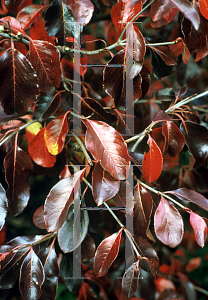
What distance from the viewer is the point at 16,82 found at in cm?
38

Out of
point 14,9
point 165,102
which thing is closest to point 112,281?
point 165,102

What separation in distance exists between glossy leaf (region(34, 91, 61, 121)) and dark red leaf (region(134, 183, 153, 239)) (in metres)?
0.22

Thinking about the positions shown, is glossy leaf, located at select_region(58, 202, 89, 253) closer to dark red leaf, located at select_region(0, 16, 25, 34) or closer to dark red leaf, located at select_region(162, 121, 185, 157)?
dark red leaf, located at select_region(162, 121, 185, 157)

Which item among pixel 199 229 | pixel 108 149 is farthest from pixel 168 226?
pixel 108 149

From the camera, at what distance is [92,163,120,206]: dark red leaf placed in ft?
1.20

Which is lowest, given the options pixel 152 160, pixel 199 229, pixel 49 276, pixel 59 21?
pixel 49 276

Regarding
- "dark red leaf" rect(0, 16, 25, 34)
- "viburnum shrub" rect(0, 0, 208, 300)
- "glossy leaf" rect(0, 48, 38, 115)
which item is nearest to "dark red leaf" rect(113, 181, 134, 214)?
"viburnum shrub" rect(0, 0, 208, 300)

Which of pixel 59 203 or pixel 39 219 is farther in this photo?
pixel 39 219

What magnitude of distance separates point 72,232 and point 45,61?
1.05 feet

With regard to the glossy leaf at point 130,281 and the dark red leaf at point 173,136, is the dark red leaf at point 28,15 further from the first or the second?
the glossy leaf at point 130,281

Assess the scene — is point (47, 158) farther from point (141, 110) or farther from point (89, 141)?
point (141, 110)

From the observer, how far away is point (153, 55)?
465 millimetres

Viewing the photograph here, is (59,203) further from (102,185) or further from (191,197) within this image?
(191,197)

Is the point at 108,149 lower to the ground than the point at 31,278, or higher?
higher
